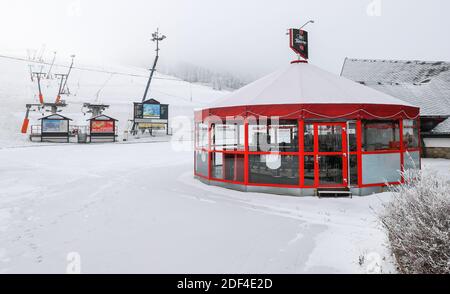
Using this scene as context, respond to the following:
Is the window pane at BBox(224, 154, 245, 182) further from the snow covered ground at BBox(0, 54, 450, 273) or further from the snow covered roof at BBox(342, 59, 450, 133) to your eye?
the snow covered roof at BBox(342, 59, 450, 133)

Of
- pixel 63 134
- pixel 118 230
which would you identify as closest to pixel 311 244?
pixel 118 230

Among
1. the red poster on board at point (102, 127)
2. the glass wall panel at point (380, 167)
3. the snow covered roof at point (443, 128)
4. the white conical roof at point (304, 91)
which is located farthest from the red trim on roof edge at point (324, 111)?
the red poster on board at point (102, 127)

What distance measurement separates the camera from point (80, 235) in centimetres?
559

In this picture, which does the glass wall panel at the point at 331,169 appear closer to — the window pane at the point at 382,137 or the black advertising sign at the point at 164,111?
the window pane at the point at 382,137

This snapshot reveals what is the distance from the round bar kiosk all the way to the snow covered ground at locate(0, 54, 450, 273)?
73 cm

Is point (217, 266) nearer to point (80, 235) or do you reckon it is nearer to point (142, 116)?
point (80, 235)

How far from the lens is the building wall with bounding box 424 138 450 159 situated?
1752cm

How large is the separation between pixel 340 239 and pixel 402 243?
1.49 metres

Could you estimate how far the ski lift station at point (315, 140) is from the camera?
9078 mm

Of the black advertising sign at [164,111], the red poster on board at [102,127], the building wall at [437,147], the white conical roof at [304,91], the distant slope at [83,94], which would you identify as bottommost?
the building wall at [437,147]

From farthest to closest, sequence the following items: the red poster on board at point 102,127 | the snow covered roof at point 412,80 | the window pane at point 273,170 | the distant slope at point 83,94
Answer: the distant slope at point 83,94 → the red poster on board at point 102,127 → the snow covered roof at point 412,80 → the window pane at point 273,170

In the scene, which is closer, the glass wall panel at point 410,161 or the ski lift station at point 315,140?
the ski lift station at point 315,140

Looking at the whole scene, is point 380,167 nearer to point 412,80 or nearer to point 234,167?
point 234,167

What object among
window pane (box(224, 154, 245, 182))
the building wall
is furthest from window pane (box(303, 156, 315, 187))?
the building wall
